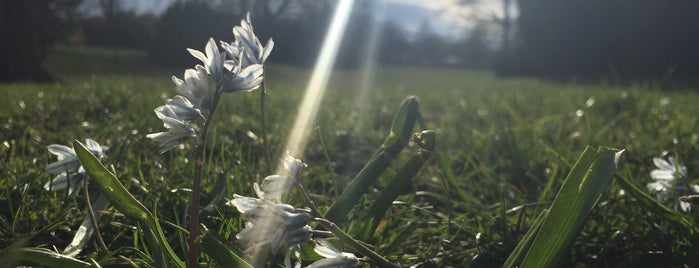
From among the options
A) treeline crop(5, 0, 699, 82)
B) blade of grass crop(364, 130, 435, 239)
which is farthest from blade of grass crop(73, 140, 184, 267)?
treeline crop(5, 0, 699, 82)

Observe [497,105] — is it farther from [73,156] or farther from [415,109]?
[73,156]

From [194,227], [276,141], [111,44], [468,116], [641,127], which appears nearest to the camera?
[194,227]

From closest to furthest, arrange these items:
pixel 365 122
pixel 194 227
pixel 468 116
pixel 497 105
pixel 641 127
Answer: pixel 194 227
pixel 641 127
pixel 365 122
pixel 468 116
pixel 497 105

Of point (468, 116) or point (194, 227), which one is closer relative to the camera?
point (194, 227)

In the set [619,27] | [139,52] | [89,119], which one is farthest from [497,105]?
[139,52]

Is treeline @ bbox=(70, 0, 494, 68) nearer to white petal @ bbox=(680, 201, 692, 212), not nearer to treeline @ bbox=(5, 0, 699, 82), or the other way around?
treeline @ bbox=(5, 0, 699, 82)

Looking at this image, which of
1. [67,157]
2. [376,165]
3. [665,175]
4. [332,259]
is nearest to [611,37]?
[665,175]

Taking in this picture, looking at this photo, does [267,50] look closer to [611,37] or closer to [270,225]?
[270,225]

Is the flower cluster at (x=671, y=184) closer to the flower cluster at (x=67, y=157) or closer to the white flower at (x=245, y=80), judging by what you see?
the white flower at (x=245, y=80)
